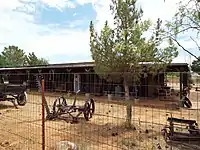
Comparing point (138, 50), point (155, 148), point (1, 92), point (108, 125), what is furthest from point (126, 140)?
point (1, 92)

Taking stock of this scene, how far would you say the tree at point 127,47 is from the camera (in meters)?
10.8

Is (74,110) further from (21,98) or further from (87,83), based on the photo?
(21,98)

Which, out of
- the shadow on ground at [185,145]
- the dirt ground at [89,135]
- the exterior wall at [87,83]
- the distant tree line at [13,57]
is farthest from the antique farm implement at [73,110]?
the distant tree line at [13,57]

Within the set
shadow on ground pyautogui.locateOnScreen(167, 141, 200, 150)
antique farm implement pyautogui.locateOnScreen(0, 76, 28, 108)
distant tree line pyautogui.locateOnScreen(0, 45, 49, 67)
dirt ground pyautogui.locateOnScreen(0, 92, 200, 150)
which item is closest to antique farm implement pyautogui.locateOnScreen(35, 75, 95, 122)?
dirt ground pyautogui.locateOnScreen(0, 92, 200, 150)

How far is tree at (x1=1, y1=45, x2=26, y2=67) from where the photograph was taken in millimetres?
71262

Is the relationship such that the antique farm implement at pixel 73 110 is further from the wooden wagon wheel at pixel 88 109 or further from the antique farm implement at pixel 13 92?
the antique farm implement at pixel 13 92

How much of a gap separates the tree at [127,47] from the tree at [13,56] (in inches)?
2425

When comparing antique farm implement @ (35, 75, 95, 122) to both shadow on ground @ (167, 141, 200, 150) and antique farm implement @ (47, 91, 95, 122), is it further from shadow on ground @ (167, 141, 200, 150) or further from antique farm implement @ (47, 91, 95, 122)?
shadow on ground @ (167, 141, 200, 150)

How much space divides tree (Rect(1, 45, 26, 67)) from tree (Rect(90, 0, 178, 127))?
202ft

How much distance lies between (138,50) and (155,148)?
13.4 feet

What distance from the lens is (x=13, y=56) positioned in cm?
7300

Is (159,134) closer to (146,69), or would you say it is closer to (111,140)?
(111,140)

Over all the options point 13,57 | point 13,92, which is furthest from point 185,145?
point 13,57

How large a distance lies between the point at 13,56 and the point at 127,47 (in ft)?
219
